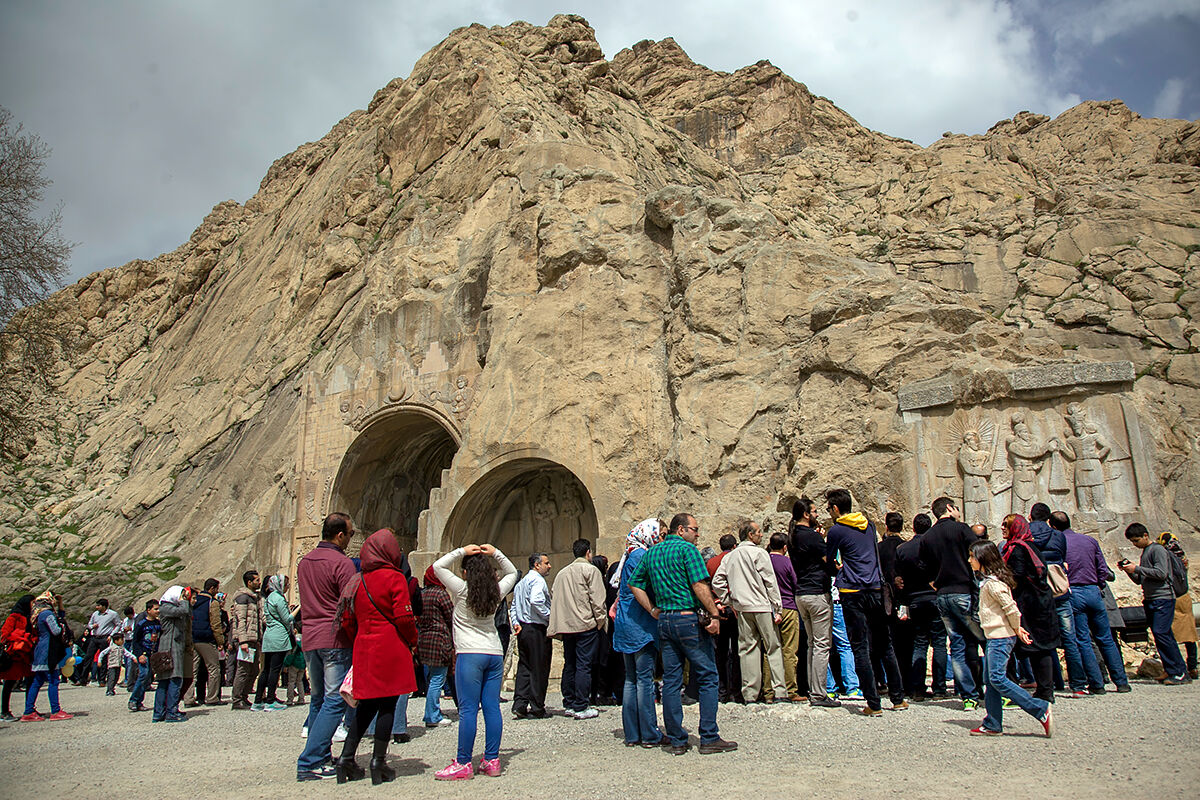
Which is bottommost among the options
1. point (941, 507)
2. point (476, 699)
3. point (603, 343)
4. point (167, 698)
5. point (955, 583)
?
point (167, 698)

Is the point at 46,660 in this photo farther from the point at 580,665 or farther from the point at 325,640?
the point at 580,665

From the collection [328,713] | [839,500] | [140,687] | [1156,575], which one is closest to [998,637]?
[839,500]

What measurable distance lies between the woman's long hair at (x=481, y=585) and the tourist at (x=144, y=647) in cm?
651

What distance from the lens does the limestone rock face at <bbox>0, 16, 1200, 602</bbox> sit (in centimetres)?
1120

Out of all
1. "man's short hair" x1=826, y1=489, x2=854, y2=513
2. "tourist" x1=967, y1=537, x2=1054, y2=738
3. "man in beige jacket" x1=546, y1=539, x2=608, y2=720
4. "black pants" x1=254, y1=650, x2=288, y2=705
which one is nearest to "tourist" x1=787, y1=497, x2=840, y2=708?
"man's short hair" x1=826, y1=489, x2=854, y2=513

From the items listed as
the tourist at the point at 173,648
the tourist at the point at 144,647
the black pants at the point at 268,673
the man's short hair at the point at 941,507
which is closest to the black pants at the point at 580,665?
the man's short hair at the point at 941,507

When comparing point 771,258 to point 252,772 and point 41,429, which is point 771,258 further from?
point 41,429

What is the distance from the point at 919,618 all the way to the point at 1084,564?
70.8 inches

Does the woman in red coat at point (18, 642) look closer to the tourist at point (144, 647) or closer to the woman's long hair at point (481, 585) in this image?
the tourist at point (144, 647)

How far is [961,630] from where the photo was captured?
693cm

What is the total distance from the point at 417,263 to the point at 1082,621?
15.6 metres

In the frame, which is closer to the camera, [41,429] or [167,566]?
[167,566]

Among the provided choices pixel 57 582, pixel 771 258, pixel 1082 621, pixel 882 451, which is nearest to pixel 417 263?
pixel 771 258

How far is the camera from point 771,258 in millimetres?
13672
